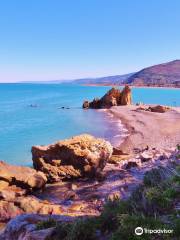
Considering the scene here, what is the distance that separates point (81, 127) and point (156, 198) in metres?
35.6

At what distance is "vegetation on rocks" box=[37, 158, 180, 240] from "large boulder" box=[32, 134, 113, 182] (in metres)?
10.00

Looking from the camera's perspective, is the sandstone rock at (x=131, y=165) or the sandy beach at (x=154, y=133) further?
the sandy beach at (x=154, y=133)

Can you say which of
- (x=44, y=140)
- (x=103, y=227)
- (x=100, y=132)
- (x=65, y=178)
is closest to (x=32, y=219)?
(x=103, y=227)

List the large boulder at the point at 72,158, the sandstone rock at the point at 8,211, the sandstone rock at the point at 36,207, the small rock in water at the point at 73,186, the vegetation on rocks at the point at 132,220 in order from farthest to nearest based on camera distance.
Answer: the large boulder at the point at 72,158 < the small rock in water at the point at 73,186 < the sandstone rock at the point at 36,207 < the sandstone rock at the point at 8,211 < the vegetation on rocks at the point at 132,220

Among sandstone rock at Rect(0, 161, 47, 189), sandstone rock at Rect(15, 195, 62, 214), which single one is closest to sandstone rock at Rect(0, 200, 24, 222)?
sandstone rock at Rect(15, 195, 62, 214)

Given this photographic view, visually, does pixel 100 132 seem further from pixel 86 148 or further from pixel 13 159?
pixel 86 148

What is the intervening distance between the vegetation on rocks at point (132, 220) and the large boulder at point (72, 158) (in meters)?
10.00

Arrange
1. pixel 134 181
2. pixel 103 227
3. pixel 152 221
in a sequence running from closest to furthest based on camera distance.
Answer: pixel 152 221 → pixel 103 227 → pixel 134 181

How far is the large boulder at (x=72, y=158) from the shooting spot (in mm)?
17609

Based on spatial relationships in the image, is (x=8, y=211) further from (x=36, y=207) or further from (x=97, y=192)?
(x=97, y=192)

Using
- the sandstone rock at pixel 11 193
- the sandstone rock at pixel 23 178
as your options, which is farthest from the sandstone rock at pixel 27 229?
the sandstone rock at pixel 23 178

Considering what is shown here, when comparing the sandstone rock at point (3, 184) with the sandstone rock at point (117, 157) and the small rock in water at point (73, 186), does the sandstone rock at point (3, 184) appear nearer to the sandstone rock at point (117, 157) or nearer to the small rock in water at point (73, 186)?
the small rock in water at point (73, 186)

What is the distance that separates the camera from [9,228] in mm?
7219

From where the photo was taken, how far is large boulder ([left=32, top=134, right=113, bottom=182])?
17.6 meters
